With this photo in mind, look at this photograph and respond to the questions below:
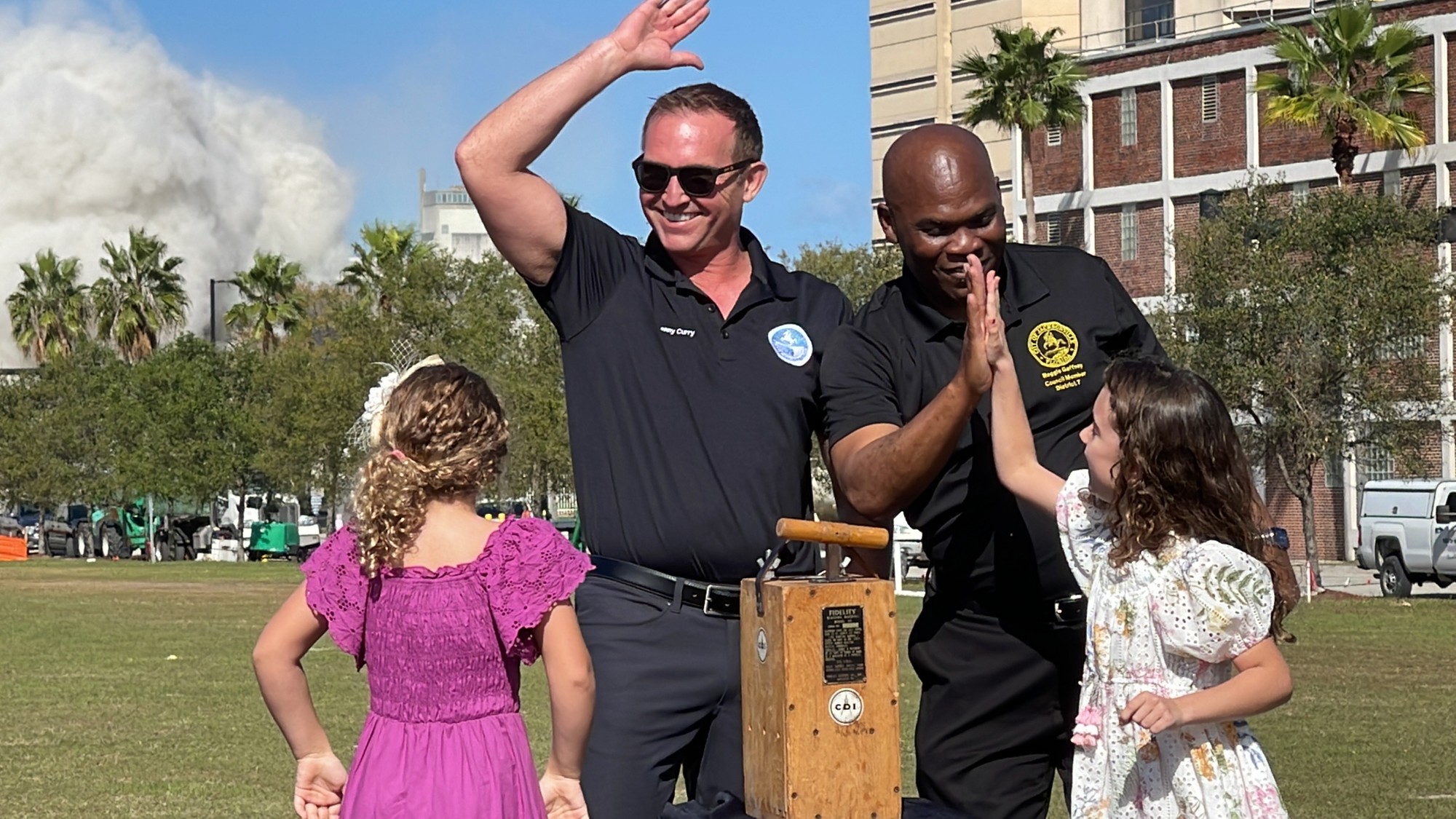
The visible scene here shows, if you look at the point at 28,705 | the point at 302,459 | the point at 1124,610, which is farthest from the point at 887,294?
the point at 302,459

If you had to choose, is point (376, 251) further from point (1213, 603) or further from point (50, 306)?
point (1213, 603)

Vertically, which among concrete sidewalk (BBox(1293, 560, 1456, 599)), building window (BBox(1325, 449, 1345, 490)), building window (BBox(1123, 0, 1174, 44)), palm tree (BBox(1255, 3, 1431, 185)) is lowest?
concrete sidewalk (BBox(1293, 560, 1456, 599))

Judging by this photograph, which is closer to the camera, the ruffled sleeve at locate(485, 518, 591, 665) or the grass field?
the ruffled sleeve at locate(485, 518, 591, 665)

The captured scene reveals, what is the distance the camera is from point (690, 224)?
5.76 meters

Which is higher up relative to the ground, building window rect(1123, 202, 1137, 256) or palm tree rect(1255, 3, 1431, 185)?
palm tree rect(1255, 3, 1431, 185)

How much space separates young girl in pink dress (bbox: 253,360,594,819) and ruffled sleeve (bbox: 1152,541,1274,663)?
1.39 metres

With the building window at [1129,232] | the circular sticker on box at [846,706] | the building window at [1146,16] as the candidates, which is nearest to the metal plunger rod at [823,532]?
the circular sticker on box at [846,706]

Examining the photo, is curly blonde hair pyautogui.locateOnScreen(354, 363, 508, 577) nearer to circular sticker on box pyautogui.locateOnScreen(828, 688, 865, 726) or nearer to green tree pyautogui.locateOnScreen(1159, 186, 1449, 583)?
circular sticker on box pyautogui.locateOnScreen(828, 688, 865, 726)

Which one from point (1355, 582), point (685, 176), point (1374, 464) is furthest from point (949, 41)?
point (685, 176)

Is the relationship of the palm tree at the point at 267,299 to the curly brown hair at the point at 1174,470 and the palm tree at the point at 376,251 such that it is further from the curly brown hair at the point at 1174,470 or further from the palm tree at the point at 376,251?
the curly brown hair at the point at 1174,470

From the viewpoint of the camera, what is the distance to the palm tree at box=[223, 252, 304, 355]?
80.8 metres

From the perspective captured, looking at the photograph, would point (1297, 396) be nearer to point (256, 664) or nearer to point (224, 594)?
point (224, 594)

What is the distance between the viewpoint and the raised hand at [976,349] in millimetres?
4820

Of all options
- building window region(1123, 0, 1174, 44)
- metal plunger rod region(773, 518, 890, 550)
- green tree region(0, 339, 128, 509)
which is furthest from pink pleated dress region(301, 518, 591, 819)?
building window region(1123, 0, 1174, 44)
